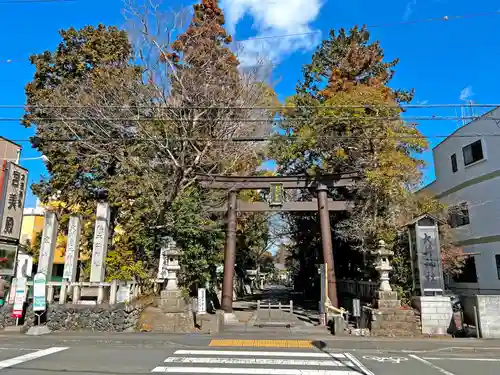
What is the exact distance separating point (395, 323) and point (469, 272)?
1537cm

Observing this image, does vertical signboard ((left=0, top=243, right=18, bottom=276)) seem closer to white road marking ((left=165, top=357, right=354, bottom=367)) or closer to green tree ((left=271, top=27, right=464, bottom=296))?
white road marking ((left=165, top=357, right=354, bottom=367))

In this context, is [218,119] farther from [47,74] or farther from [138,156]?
[47,74]

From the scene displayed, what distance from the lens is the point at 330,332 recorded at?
13430 mm

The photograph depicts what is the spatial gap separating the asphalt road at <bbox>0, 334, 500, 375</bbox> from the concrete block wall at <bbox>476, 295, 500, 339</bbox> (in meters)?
0.95

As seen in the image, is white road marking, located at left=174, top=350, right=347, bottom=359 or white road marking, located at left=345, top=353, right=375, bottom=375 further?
white road marking, located at left=174, top=350, right=347, bottom=359

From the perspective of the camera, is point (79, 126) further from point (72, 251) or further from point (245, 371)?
point (245, 371)

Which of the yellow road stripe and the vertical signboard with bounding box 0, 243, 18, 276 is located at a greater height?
the vertical signboard with bounding box 0, 243, 18, 276

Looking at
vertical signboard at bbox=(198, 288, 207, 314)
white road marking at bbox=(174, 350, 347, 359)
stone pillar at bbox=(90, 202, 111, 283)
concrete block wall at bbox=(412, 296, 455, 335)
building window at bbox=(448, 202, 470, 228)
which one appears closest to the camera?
white road marking at bbox=(174, 350, 347, 359)

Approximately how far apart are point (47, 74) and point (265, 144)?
12.7 meters

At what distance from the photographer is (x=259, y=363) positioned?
8.39 m

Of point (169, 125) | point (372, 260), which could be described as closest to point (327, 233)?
point (372, 260)

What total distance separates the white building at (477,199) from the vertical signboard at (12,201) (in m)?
21.3

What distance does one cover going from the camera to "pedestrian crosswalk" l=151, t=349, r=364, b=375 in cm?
761

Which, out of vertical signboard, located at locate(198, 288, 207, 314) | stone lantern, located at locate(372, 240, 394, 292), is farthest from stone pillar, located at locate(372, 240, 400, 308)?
vertical signboard, located at locate(198, 288, 207, 314)
